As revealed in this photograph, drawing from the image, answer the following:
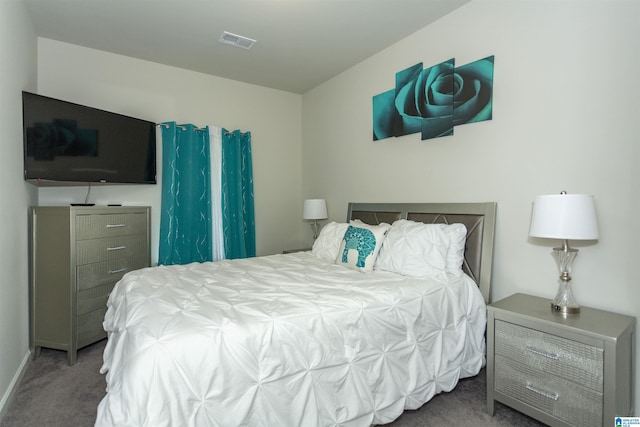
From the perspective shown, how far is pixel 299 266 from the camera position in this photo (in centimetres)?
259

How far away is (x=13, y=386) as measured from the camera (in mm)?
2082

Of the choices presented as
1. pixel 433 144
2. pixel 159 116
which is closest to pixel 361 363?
pixel 433 144

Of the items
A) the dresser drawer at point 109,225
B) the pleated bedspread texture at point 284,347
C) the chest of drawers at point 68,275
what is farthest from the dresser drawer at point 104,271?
the pleated bedspread texture at point 284,347

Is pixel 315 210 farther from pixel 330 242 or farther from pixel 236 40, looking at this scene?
pixel 236 40

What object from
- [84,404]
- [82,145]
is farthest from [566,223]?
[82,145]

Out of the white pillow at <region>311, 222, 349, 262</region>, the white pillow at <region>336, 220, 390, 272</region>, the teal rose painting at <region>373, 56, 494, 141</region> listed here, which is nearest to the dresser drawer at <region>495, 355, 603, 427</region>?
the white pillow at <region>336, 220, 390, 272</region>

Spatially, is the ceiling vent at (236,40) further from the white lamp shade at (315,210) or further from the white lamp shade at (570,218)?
the white lamp shade at (570,218)

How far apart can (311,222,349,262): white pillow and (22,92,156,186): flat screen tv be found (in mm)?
1835

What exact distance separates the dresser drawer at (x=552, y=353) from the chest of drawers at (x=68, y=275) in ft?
9.62

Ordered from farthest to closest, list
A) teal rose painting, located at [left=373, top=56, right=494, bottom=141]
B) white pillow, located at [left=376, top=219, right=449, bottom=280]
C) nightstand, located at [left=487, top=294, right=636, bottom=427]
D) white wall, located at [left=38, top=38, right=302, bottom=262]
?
white wall, located at [left=38, top=38, right=302, bottom=262] → teal rose painting, located at [left=373, top=56, right=494, bottom=141] → white pillow, located at [left=376, top=219, right=449, bottom=280] → nightstand, located at [left=487, top=294, right=636, bottom=427]

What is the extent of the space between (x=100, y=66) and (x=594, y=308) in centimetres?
439

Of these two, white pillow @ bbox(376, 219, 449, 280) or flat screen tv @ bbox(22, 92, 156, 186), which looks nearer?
white pillow @ bbox(376, 219, 449, 280)

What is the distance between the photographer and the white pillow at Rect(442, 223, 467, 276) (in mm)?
2240

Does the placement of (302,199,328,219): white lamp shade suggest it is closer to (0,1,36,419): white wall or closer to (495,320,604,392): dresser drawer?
(495,320,604,392): dresser drawer
